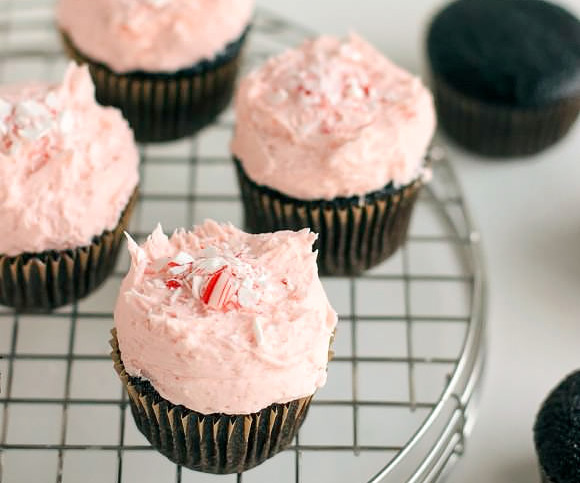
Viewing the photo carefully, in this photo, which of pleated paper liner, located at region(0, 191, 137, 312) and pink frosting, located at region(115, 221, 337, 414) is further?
pleated paper liner, located at region(0, 191, 137, 312)

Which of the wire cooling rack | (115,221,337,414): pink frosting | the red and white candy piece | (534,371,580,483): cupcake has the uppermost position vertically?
the red and white candy piece

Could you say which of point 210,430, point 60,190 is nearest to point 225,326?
point 210,430

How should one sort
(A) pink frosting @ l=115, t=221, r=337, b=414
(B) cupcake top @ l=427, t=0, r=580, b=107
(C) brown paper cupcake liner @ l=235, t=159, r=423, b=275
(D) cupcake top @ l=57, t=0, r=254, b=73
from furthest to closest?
(B) cupcake top @ l=427, t=0, r=580, b=107
(D) cupcake top @ l=57, t=0, r=254, b=73
(C) brown paper cupcake liner @ l=235, t=159, r=423, b=275
(A) pink frosting @ l=115, t=221, r=337, b=414

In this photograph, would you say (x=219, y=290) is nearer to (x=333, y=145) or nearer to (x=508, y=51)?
(x=333, y=145)

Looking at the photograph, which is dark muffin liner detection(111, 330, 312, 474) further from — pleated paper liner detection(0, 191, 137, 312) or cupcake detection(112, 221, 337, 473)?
pleated paper liner detection(0, 191, 137, 312)

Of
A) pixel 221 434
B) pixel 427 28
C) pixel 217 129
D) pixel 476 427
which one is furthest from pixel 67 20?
pixel 476 427

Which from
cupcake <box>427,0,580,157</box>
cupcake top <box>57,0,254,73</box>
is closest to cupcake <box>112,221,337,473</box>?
cupcake top <box>57,0,254,73</box>
